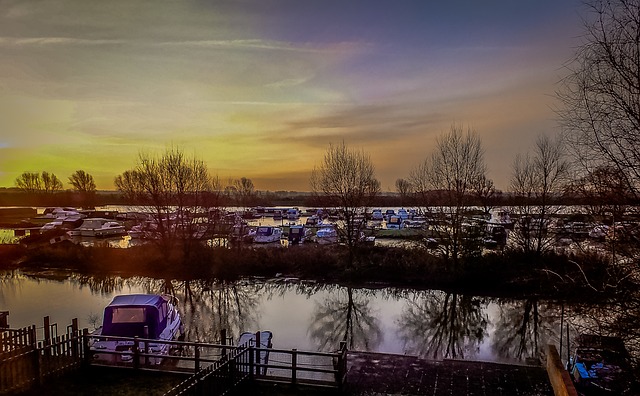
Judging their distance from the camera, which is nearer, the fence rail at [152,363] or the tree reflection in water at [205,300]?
the fence rail at [152,363]

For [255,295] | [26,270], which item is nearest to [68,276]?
[26,270]

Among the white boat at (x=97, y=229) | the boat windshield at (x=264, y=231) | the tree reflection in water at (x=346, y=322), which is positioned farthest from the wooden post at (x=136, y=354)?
the white boat at (x=97, y=229)

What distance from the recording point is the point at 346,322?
2261 centimetres

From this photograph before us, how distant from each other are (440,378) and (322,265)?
2103 cm

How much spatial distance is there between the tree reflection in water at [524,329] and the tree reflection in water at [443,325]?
92 centimetres

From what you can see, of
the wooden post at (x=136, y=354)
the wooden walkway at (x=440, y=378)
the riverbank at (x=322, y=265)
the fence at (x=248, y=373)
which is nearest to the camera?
the fence at (x=248, y=373)

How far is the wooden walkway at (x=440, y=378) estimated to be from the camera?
40.6 ft

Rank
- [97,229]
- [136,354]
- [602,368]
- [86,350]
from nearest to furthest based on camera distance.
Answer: [602,368]
[136,354]
[86,350]
[97,229]

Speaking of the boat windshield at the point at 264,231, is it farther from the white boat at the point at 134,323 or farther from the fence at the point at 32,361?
the fence at the point at 32,361

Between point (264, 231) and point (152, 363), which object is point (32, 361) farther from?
point (264, 231)

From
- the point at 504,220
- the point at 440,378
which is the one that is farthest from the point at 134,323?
the point at 504,220

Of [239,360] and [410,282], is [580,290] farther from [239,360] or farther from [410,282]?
[410,282]

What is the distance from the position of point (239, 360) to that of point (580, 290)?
9333 mm

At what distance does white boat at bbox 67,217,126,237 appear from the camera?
52.2 meters
